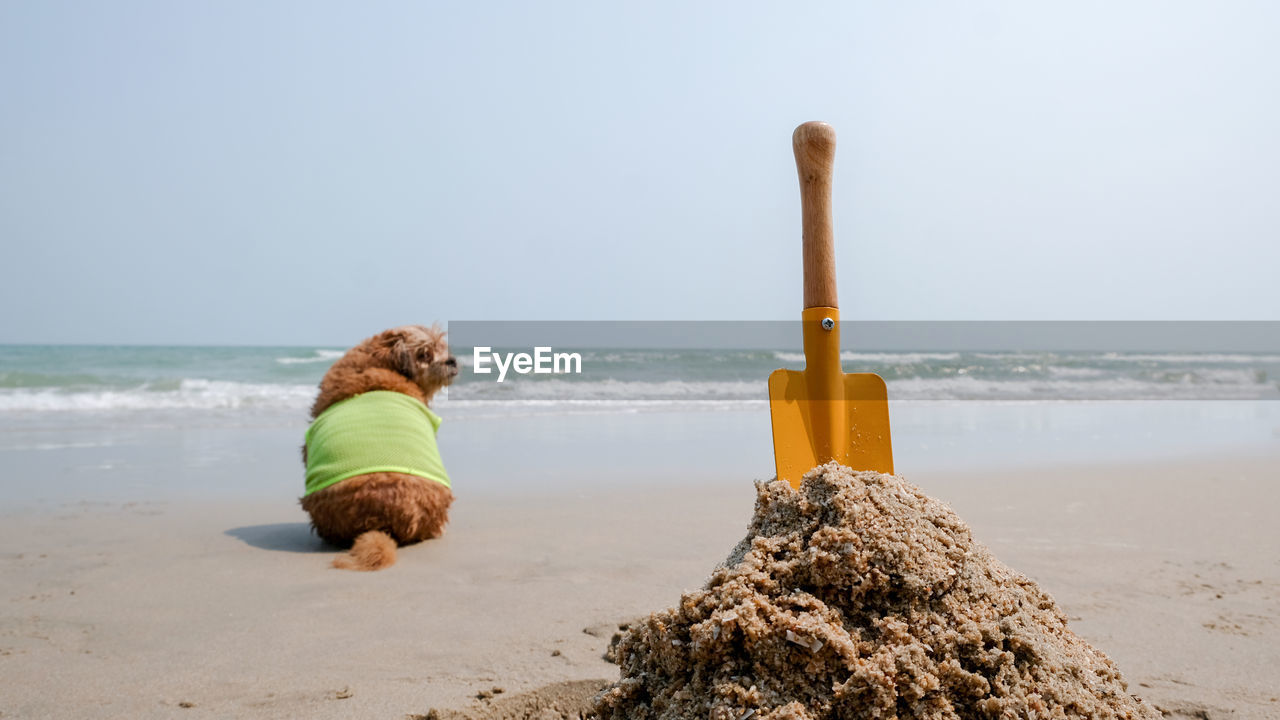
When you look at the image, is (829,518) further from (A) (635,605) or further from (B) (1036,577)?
(B) (1036,577)

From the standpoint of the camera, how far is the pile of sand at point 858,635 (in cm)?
146

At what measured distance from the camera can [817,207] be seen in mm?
2117

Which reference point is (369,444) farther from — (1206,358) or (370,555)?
(1206,358)

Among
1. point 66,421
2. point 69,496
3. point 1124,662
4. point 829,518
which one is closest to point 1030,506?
point 1124,662

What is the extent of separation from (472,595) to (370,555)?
0.75 meters

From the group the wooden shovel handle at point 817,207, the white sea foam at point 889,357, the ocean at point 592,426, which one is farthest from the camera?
the white sea foam at point 889,357

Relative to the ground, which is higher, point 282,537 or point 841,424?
point 841,424

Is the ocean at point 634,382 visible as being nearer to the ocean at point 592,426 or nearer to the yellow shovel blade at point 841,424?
the ocean at point 592,426

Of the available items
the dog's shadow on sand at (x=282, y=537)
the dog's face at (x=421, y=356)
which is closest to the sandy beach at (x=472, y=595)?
the dog's shadow on sand at (x=282, y=537)

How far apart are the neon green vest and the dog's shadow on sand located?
32 cm

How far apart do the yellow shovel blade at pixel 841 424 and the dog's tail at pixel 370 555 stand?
8.60 ft

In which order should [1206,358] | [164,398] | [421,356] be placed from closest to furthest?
[421,356] → [164,398] → [1206,358]

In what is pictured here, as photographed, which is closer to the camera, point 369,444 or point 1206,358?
point 369,444

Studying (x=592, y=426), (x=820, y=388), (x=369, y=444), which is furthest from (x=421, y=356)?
(x=592, y=426)
